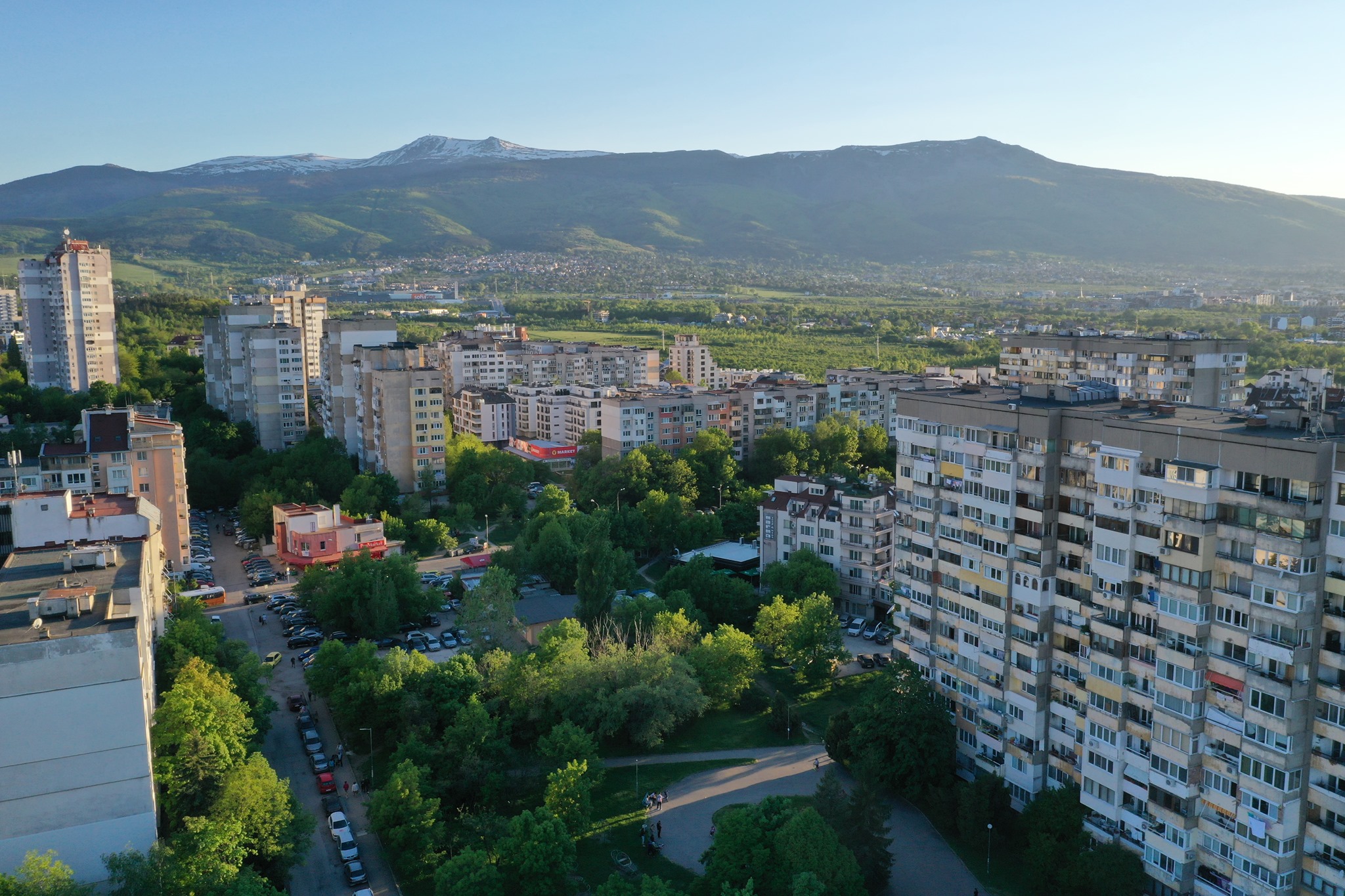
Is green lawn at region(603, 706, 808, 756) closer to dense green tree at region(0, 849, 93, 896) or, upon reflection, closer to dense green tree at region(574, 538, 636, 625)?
dense green tree at region(574, 538, 636, 625)

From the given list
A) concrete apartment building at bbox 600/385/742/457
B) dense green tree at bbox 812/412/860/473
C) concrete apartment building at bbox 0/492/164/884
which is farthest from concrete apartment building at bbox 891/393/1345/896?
concrete apartment building at bbox 600/385/742/457

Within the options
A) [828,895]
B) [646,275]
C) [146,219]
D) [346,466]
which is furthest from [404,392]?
[146,219]

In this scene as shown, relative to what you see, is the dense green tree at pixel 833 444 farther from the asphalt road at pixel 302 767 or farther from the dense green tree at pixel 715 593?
the asphalt road at pixel 302 767

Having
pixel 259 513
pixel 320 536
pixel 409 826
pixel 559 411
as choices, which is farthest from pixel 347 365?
pixel 409 826

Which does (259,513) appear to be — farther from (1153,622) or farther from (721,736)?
(1153,622)

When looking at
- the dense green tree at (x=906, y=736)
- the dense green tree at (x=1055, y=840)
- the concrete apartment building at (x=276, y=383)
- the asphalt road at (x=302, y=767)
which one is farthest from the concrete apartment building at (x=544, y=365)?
the dense green tree at (x=1055, y=840)

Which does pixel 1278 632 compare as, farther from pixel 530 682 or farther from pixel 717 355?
pixel 717 355
